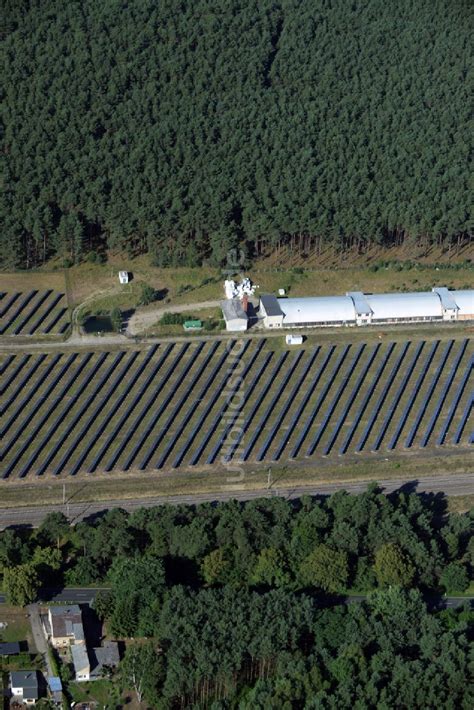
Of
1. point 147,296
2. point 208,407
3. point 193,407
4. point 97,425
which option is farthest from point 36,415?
point 147,296

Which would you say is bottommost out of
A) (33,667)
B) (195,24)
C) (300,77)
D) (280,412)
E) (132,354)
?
(33,667)

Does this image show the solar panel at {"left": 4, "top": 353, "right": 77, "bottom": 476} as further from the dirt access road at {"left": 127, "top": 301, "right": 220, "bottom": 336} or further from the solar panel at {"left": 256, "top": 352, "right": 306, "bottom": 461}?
the solar panel at {"left": 256, "top": 352, "right": 306, "bottom": 461}

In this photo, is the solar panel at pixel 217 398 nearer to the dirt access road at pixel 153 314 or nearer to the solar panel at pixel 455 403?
the dirt access road at pixel 153 314

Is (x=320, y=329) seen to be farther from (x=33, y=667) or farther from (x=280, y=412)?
(x=33, y=667)

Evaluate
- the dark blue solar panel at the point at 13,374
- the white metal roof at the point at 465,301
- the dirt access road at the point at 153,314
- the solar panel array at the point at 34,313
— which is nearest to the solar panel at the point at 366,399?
the white metal roof at the point at 465,301

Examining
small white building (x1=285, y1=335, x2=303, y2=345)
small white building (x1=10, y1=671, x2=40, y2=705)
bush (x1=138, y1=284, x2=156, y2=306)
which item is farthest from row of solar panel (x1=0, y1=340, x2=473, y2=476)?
small white building (x1=10, y1=671, x2=40, y2=705)

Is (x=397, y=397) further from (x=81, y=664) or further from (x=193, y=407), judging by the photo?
(x=81, y=664)

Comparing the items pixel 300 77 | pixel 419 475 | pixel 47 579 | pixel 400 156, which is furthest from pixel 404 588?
pixel 300 77

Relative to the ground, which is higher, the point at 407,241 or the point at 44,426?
the point at 407,241
